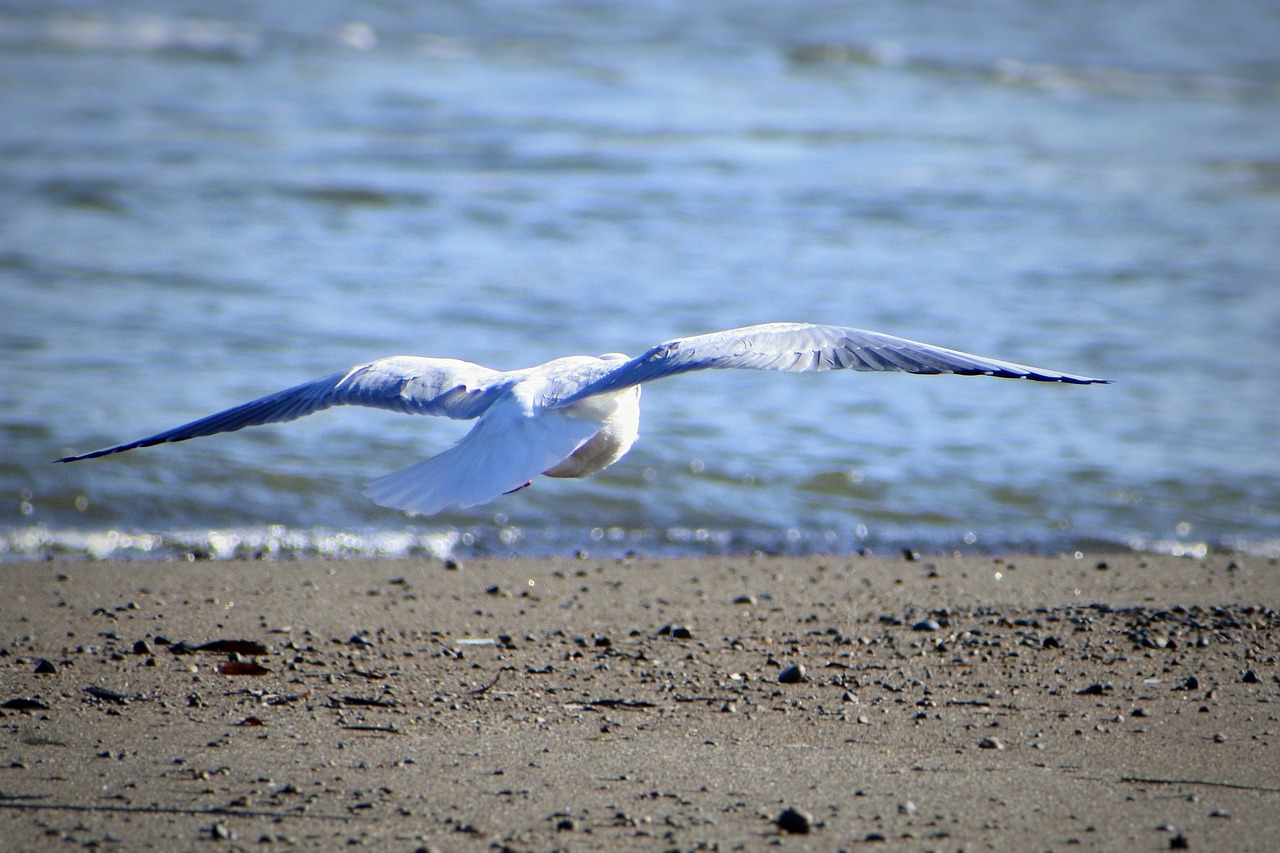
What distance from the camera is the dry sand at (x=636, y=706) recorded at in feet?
11.1

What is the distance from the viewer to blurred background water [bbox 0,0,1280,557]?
7023 millimetres

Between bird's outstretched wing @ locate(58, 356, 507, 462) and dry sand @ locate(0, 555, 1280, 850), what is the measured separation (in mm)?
770

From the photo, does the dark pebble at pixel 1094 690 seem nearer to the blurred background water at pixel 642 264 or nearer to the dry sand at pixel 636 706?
the dry sand at pixel 636 706

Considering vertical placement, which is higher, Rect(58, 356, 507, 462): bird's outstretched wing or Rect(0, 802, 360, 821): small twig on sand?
Rect(58, 356, 507, 462): bird's outstretched wing

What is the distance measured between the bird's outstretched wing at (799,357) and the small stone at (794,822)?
1260mm

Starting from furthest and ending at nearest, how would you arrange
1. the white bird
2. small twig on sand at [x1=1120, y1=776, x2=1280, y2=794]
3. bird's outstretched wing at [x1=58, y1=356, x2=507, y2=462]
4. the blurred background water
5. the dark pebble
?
the blurred background water, bird's outstretched wing at [x1=58, y1=356, x2=507, y2=462], the dark pebble, the white bird, small twig on sand at [x1=1120, y1=776, x2=1280, y2=794]

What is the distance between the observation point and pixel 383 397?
4613 millimetres

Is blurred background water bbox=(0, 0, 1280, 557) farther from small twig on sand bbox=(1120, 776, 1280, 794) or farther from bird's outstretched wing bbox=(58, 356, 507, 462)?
small twig on sand bbox=(1120, 776, 1280, 794)

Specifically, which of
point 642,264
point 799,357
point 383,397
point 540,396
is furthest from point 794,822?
point 642,264

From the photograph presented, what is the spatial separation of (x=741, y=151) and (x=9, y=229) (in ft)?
25.1

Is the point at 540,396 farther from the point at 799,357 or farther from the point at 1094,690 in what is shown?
the point at 1094,690

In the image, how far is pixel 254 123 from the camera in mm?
15922

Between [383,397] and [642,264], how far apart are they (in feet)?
22.4

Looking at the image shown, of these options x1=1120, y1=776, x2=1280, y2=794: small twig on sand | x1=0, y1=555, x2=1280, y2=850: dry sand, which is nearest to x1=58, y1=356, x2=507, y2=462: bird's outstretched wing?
x1=0, y1=555, x2=1280, y2=850: dry sand
